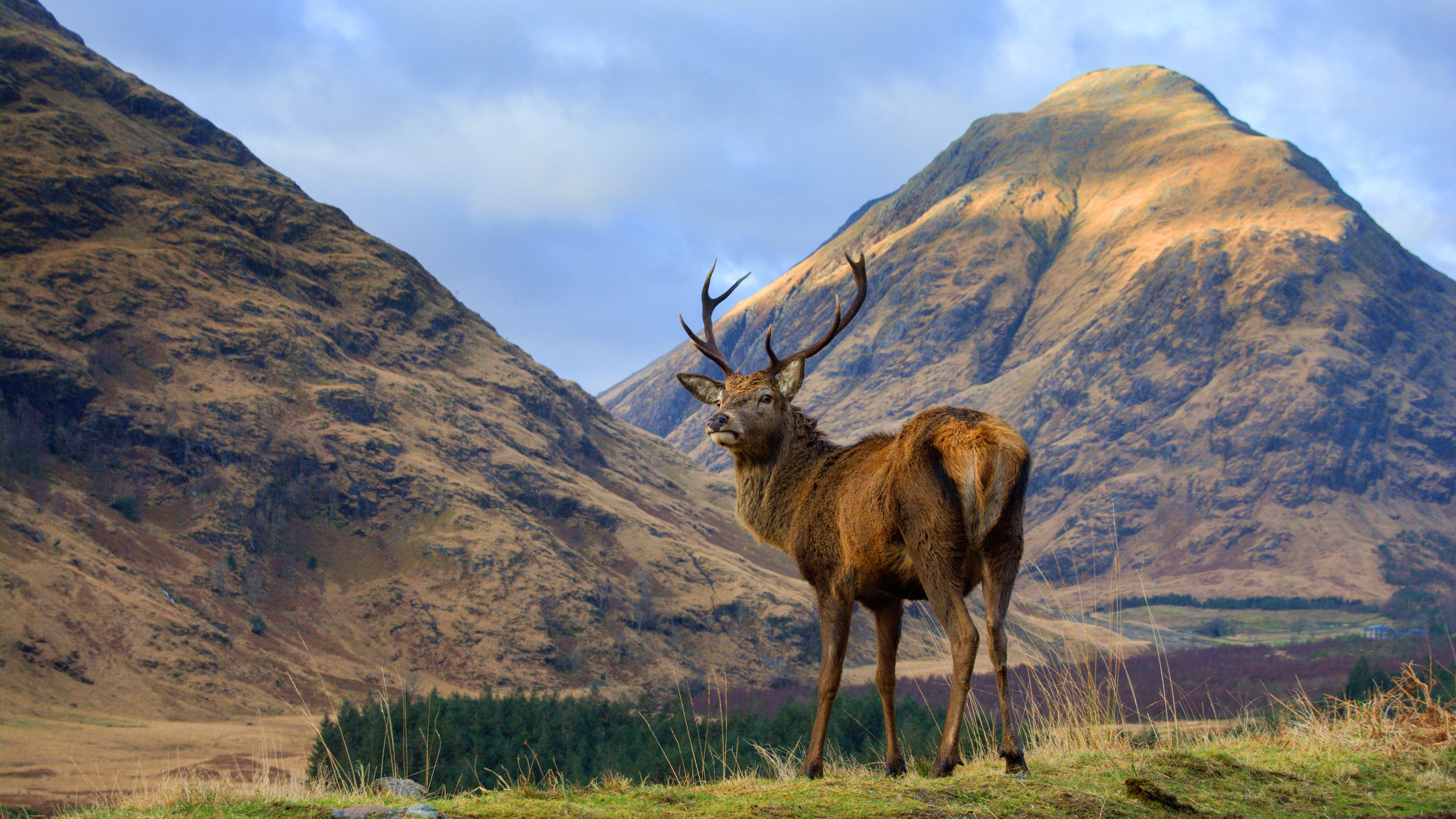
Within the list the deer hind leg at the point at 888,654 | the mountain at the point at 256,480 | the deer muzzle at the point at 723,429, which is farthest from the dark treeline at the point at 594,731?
the mountain at the point at 256,480

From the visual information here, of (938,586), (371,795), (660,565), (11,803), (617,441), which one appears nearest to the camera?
(371,795)

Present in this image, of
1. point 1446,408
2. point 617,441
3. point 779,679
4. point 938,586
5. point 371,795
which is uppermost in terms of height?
point 1446,408

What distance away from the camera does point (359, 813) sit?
4113 millimetres

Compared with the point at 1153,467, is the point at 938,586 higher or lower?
lower

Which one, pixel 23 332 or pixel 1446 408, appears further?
pixel 1446 408

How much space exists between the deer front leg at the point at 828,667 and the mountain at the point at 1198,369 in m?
117

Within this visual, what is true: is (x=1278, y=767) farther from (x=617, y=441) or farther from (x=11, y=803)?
(x=617, y=441)

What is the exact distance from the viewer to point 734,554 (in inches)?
3036

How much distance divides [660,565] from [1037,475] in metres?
84.3

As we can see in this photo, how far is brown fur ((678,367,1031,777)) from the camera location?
6.41m

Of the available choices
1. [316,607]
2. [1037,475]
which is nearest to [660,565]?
[316,607]

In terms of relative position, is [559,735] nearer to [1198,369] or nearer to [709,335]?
[709,335]

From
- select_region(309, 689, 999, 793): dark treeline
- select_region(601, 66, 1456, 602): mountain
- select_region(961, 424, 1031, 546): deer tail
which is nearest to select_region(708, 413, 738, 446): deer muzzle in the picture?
select_region(961, 424, 1031, 546): deer tail

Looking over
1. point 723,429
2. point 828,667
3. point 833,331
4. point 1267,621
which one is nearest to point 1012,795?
point 828,667
